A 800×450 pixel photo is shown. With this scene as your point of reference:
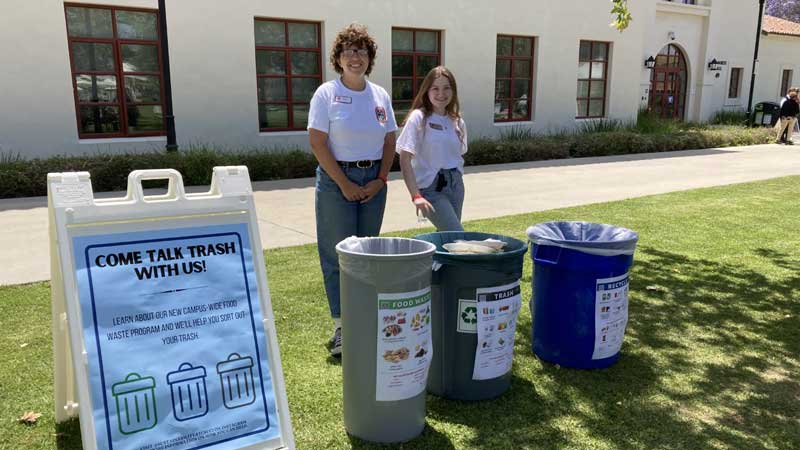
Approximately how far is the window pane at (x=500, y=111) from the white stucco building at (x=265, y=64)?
0.05 m

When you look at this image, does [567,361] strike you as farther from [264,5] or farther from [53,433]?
[264,5]

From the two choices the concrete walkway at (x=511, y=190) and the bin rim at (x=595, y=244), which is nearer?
the bin rim at (x=595, y=244)

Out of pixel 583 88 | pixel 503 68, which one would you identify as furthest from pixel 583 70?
pixel 503 68

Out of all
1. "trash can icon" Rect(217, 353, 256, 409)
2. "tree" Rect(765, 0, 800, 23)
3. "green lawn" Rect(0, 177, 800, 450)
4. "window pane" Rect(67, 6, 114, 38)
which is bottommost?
"green lawn" Rect(0, 177, 800, 450)

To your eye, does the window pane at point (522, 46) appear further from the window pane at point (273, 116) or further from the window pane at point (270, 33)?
the window pane at point (273, 116)

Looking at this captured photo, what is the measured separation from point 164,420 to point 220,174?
104cm

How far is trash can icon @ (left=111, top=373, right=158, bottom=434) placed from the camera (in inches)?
92.0

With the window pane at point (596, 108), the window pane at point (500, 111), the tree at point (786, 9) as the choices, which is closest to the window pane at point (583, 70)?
the window pane at point (596, 108)

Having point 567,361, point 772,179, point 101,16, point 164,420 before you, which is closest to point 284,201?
point 101,16

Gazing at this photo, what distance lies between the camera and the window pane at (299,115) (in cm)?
A: 1352

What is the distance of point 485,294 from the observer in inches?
125

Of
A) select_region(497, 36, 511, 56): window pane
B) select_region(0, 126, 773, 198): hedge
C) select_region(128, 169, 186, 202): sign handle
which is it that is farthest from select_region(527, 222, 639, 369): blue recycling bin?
select_region(497, 36, 511, 56): window pane

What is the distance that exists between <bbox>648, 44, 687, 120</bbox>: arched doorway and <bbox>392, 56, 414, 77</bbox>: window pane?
38.7 ft

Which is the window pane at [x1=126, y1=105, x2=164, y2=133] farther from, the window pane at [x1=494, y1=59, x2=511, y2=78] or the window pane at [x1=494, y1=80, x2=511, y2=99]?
the window pane at [x1=494, y1=59, x2=511, y2=78]
